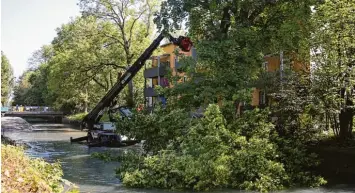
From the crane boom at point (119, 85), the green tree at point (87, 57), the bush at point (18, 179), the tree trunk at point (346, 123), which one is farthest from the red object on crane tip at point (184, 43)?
the green tree at point (87, 57)

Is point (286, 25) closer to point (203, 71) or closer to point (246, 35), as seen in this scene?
point (246, 35)

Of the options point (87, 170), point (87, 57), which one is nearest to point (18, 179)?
point (87, 170)

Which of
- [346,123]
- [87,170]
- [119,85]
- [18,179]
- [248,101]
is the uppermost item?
[119,85]

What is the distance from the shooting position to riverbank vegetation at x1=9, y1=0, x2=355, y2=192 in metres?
15.2

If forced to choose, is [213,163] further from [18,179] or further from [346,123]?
[18,179]

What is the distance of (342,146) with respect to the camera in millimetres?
18766

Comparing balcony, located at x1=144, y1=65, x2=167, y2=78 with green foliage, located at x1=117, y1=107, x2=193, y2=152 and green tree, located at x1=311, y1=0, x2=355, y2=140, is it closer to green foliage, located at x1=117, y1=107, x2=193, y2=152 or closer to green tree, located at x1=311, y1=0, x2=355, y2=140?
green foliage, located at x1=117, y1=107, x2=193, y2=152

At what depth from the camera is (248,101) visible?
17.7 meters

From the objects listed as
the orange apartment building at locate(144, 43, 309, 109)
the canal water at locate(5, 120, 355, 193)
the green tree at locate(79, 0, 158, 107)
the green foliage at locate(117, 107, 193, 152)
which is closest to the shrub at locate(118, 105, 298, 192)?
the canal water at locate(5, 120, 355, 193)

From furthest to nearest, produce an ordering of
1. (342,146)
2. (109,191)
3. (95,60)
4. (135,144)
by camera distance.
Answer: (95,60) < (135,144) < (342,146) < (109,191)

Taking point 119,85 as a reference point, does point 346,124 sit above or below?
below

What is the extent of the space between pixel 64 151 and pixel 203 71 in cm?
1175

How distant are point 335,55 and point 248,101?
4.33m

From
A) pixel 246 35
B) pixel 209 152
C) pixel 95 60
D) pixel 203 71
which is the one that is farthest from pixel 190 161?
pixel 95 60
